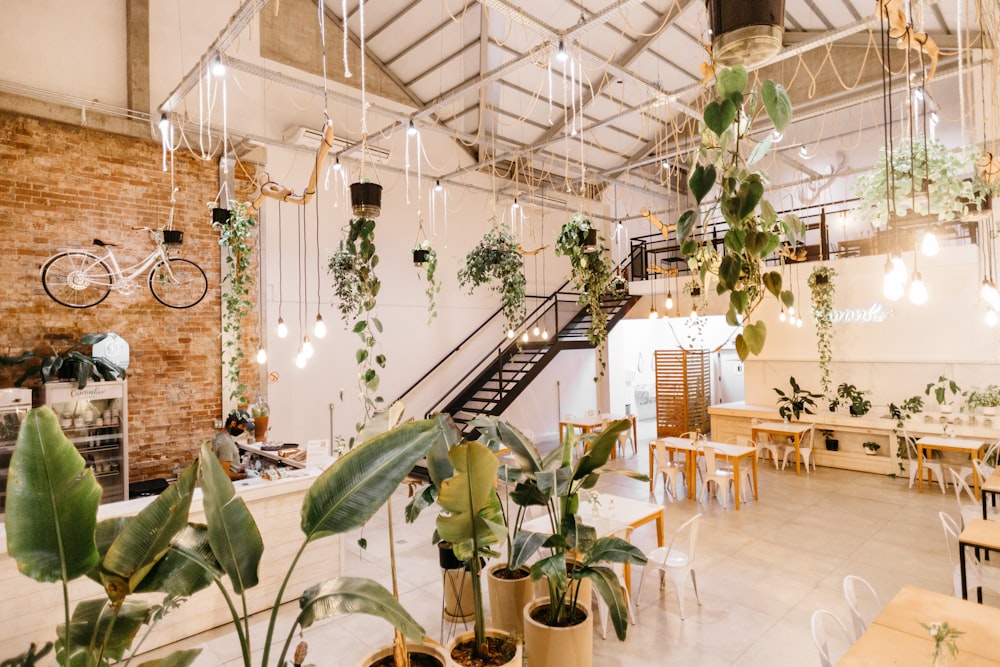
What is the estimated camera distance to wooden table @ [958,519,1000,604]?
3.42 meters

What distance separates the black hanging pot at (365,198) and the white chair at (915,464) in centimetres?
801

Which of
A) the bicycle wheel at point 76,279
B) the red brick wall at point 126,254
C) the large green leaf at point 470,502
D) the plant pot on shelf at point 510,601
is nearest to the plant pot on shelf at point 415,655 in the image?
the large green leaf at point 470,502

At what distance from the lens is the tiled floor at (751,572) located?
3.79 m

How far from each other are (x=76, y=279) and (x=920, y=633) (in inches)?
320

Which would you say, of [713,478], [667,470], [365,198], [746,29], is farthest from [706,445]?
[746,29]

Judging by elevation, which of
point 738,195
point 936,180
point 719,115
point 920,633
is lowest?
point 920,633

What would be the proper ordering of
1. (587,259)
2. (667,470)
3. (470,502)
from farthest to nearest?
1. (667,470)
2. (587,259)
3. (470,502)

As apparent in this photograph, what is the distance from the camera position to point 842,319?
30.2 ft

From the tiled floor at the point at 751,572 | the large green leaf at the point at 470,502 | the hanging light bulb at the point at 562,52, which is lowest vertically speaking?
the tiled floor at the point at 751,572

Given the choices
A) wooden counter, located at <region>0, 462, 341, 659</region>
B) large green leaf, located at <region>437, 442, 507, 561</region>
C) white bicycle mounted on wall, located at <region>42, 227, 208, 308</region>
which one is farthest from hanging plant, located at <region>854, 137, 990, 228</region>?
white bicycle mounted on wall, located at <region>42, 227, 208, 308</region>

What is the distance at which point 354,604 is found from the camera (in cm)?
188

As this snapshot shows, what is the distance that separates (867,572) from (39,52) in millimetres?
10487

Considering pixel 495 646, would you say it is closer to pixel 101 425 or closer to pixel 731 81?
pixel 731 81

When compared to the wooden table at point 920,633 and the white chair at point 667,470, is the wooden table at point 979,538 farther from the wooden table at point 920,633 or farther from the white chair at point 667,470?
the white chair at point 667,470
